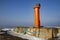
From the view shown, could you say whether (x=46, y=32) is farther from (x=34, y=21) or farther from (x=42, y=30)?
(x=34, y=21)

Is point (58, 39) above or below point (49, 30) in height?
below

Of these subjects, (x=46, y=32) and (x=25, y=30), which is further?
(x=25, y=30)

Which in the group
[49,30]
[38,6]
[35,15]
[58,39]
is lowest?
[58,39]

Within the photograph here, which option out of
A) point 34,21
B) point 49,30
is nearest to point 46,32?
point 49,30

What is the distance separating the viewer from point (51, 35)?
48.9 feet

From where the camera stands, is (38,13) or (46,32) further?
(38,13)

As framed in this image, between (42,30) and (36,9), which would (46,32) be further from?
(36,9)

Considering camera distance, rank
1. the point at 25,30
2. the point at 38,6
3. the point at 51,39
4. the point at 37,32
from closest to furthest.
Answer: the point at 51,39 < the point at 37,32 < the point at 25,30 < the point at 38,6

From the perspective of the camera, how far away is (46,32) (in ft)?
49.8

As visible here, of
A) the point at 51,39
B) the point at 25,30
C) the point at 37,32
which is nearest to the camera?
the point at 51,39

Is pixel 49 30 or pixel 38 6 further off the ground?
pixel 38 6

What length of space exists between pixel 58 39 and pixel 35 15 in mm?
5804

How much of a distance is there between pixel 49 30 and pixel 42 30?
0.78 m

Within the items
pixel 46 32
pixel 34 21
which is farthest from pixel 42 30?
pixel 34 21
